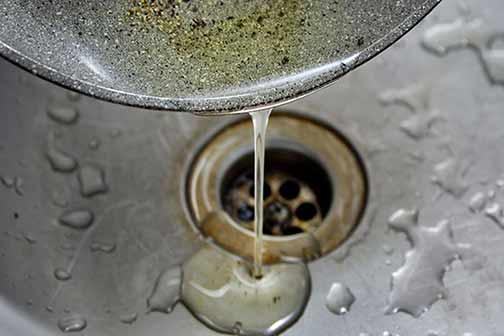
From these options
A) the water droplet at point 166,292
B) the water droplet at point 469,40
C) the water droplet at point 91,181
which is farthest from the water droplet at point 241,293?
the water droplet at point 469,40

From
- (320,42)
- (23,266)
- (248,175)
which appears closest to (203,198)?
(248,175)

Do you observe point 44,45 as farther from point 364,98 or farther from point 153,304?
point 364,98

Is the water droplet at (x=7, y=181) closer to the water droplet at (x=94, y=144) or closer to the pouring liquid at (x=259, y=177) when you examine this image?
the water droplet at (x=94, y=144)

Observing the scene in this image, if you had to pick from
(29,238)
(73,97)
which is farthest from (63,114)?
(29,238)

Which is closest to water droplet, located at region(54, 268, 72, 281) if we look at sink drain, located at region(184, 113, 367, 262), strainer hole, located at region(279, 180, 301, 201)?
sink drain, located at region(184, 113, 367, 262)

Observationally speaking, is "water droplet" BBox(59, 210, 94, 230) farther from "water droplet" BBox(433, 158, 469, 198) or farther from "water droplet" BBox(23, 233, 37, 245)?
"water droplet" BBox(433, 158, 469, 198)

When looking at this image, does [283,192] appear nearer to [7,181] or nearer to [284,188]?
[284,188]
